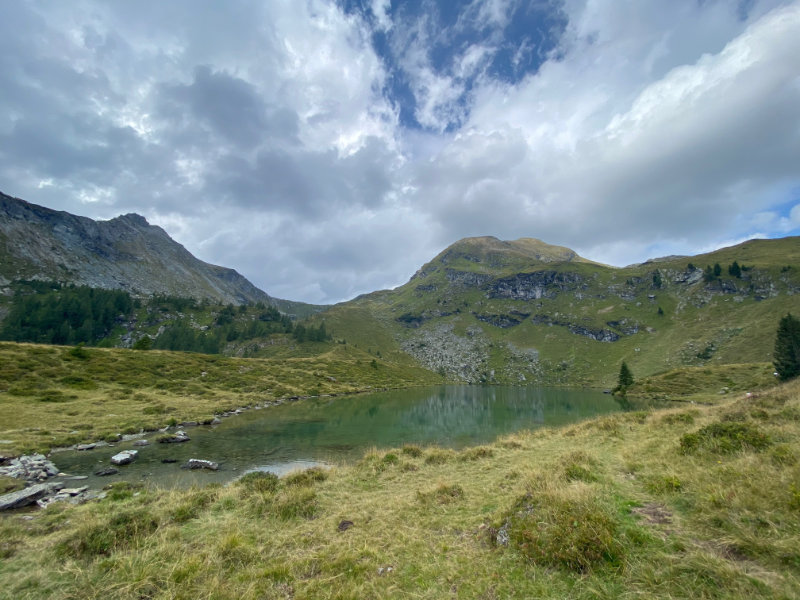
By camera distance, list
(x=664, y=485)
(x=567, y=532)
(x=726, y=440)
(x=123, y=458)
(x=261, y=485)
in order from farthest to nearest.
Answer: (x=123, y=458) < (x=261, y=485) < (x=726, y=440) < (x=664, y=485) < (x=567, y=532)

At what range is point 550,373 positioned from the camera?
17562 centimetres

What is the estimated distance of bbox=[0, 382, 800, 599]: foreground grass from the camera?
609 centimetres

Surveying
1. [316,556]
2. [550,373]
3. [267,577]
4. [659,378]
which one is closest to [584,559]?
[316,556]

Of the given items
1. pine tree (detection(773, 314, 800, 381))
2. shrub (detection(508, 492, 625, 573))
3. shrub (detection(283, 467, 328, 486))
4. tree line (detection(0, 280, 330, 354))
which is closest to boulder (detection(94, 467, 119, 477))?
shrub (detection(283, 467, 328, 486))

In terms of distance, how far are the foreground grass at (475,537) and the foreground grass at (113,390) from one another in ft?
73.2

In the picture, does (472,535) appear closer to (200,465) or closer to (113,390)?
(200,465)

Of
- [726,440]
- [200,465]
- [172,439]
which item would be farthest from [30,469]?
[726,440]

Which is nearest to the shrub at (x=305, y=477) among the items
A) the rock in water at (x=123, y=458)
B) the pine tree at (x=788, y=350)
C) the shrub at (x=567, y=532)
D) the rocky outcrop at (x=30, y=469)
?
the shrub at (x=567, y=532)

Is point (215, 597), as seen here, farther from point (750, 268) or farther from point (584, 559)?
point (750, 268)

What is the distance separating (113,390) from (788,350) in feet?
369

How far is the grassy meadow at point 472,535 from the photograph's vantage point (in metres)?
Result: 6.11

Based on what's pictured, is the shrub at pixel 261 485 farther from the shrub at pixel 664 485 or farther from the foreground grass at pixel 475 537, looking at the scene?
the shrub at pixel 664 485

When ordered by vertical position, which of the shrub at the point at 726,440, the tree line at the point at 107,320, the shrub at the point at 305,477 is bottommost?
the shrub at the point at 305,477

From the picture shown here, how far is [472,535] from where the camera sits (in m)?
9.15
